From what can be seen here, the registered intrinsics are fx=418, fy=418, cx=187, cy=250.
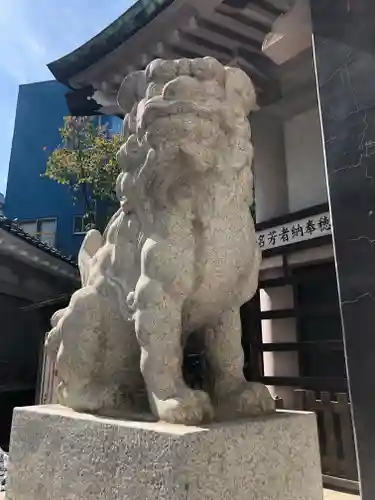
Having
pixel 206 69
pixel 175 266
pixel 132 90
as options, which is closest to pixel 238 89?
pixel 206 69

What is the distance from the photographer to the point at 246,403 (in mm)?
1375

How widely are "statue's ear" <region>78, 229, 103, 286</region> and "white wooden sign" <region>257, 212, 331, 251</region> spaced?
8.35 feet

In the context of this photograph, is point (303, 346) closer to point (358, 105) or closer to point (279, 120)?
point (358, 105)

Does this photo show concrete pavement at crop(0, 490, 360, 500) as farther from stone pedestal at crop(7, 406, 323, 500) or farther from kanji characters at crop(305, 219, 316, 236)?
kanji characters at crop(305, 219, 316, 236)

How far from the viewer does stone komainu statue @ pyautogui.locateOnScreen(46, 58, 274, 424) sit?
134cm

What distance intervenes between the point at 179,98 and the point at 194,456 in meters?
1.09

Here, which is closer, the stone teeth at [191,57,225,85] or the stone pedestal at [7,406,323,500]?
the stone pedestal at [7,406,323,500]

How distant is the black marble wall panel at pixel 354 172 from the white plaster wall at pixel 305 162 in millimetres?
1471

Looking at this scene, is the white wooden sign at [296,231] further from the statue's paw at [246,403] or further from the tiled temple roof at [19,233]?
the tiled temple roof at [19,233]

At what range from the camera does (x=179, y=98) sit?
1.40 m

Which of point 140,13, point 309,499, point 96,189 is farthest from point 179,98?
point 96,189

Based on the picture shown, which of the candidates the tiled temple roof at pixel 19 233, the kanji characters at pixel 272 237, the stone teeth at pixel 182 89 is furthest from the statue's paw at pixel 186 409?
the tiled temple roof at pixel 19 233

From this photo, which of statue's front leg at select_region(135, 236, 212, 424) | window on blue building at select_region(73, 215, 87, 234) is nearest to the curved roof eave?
statue's front leg at select_region(135, 236, 212, 424)

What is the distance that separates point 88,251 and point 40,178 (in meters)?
11.9
